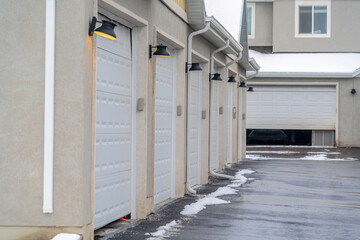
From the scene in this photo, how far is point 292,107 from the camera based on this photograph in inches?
985

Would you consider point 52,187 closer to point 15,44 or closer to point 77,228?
point 77,228

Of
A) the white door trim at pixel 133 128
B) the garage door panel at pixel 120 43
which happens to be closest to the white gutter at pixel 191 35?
the white door trim at pixel 133 128

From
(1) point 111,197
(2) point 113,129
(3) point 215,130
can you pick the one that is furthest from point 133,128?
(3) point 215,130

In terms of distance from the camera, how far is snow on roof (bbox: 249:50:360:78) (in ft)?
78.7

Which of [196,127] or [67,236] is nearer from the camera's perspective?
[67,236]

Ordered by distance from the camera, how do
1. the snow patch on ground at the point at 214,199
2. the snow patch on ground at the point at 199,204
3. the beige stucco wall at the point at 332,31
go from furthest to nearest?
the beige stucco wall at the point at 332,31 < the snow patch on ground at the point at 214,199 < the snow patch on ground at the point at 199,204

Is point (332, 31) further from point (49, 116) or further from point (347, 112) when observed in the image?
point (49, 116)

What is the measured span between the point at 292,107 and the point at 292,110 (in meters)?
0.14

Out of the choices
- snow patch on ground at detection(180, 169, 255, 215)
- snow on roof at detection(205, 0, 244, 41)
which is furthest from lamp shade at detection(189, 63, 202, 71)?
snow patch on ground at detection(180, 169, 255, 215)

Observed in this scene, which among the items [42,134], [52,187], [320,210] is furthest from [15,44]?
[320,210]

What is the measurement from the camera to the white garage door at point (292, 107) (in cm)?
2488

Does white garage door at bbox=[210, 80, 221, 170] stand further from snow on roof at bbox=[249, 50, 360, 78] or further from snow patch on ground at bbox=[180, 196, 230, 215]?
snow on roof at bbox=[249, 50, 360, 78]

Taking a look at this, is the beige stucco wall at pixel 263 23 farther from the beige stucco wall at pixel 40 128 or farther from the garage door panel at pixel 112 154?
the beige stucco wall at pixel 40 128

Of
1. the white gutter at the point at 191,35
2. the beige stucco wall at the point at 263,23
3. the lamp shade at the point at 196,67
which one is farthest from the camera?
the beige stucco wall at the point at 263,23
